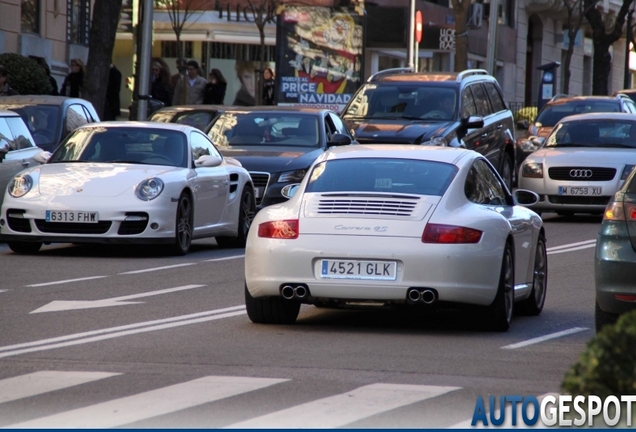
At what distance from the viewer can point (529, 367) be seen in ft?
27.4

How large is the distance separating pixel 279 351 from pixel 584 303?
3.94 m

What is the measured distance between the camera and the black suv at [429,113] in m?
21.1

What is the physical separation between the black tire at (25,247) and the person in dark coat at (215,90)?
15.7 metres

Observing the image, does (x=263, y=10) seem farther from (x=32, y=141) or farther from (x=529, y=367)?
(x=529, y=367)

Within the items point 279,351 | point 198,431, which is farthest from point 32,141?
point 198,431

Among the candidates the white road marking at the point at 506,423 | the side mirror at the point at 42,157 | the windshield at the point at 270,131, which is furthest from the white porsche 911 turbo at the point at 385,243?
the windshield at the point at 270,131

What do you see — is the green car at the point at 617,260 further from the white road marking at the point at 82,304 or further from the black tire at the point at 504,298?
the white road marking at the point at 82,304

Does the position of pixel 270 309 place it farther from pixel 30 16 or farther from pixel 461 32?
pixel 461 32

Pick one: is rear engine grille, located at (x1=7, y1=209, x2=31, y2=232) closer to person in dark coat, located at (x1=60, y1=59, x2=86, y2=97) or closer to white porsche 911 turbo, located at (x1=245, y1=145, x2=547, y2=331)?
white porsche 911 turbo, located at (x1=245, y1=145, x2=547, y2=331)

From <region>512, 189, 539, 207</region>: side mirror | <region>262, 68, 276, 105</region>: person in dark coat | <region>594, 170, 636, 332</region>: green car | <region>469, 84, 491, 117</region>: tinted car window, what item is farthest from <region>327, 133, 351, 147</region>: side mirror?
<region>262, 68, 276, 105</region>: person in dark coat

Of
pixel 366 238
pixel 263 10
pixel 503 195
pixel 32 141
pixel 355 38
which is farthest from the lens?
pixel 263 10

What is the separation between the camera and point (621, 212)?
9.23 meters

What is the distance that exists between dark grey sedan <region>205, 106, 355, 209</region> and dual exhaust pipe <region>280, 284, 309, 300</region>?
849 cm

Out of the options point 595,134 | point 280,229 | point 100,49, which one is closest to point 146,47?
point 100,49
